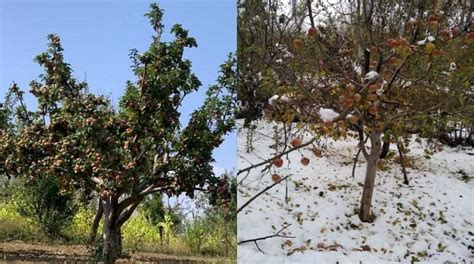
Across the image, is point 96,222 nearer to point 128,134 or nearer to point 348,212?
point 128,134

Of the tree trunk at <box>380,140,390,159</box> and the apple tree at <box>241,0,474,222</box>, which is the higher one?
the apple tree at <box>241,0,474,222</box>

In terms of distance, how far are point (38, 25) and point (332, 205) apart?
1.64m

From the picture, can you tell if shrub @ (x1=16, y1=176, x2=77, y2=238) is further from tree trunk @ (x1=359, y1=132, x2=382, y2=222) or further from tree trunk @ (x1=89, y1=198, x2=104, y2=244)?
tree trunk @ (x1=359, y1=132, x2=382, y2=222)

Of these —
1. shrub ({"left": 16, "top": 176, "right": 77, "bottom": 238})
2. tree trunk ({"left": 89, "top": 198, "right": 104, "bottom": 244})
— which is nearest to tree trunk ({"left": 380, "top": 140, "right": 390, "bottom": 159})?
tree trunk ({"left": 89, "top": 198, "right": 104, "bottom": 244})

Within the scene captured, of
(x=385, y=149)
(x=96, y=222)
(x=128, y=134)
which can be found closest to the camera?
(x=128, y=134)

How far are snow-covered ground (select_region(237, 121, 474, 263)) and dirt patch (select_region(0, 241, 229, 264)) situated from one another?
0.44m

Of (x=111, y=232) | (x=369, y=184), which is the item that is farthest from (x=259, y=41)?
(x=111, y=232)

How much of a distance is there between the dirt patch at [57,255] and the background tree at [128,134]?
0.56 ft

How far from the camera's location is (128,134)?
90.8 inches

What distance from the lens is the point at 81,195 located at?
261 cm

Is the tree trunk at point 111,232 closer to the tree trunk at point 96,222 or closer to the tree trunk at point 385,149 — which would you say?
the tree trunk at point 96,222

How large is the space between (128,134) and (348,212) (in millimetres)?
1156

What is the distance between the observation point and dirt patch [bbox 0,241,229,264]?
86.0 inches

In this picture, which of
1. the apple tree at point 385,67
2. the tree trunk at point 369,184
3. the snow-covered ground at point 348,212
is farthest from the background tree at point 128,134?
the tree trunk at point 369,184
